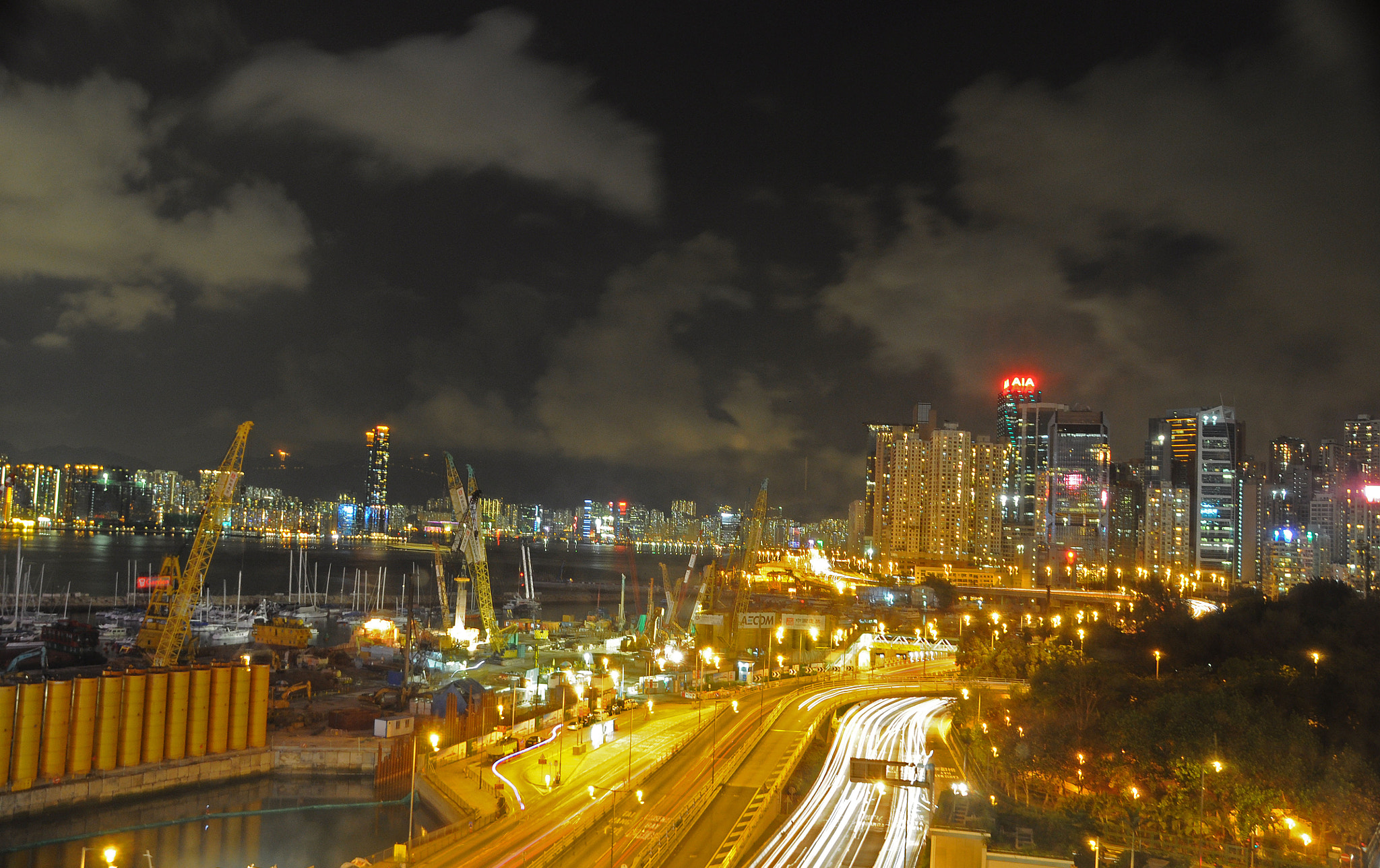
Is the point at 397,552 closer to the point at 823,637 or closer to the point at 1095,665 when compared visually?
the point at 823,637

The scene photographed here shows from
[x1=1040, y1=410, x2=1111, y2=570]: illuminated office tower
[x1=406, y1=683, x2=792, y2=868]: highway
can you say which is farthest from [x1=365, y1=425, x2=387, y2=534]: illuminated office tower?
[x1=406, y1=683, x2=792, y2=868]: highway

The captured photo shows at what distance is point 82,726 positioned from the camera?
11.1 metres

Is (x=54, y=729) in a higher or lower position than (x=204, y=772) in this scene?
higher

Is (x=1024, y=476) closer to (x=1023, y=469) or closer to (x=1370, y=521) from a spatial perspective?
(x=1023, y=469)

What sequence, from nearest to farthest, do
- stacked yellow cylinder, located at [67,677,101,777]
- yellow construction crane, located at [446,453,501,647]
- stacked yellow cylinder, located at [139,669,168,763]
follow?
1. stacked yellow cylinder, located at [67,677,101,777]
2. stacked yellow cylinder, located at [139,669,168,763]
3. yellow construction crane, located at [446,453,501,647]

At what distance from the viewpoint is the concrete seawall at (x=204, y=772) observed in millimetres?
10672

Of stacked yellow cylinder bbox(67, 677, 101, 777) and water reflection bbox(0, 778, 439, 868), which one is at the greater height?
stacked yellow cylinder bbox(67, 677, 101, 777)

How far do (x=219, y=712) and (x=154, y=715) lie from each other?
2.72 feet

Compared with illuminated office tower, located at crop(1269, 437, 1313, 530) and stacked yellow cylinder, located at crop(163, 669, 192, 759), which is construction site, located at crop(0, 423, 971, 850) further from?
illuminated office tower, located at crop(1269, 437, 1313, 530)

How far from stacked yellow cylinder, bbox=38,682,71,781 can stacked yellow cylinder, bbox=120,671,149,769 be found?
621mm

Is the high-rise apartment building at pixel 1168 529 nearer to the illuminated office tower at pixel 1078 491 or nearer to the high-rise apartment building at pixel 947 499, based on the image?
the illuminated office tower at pixel 1078 491

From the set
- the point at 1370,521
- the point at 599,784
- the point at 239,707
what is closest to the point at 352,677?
the point at 239,707

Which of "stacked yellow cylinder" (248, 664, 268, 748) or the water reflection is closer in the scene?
the water reflection

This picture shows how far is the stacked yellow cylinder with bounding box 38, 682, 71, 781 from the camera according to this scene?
10.8m
